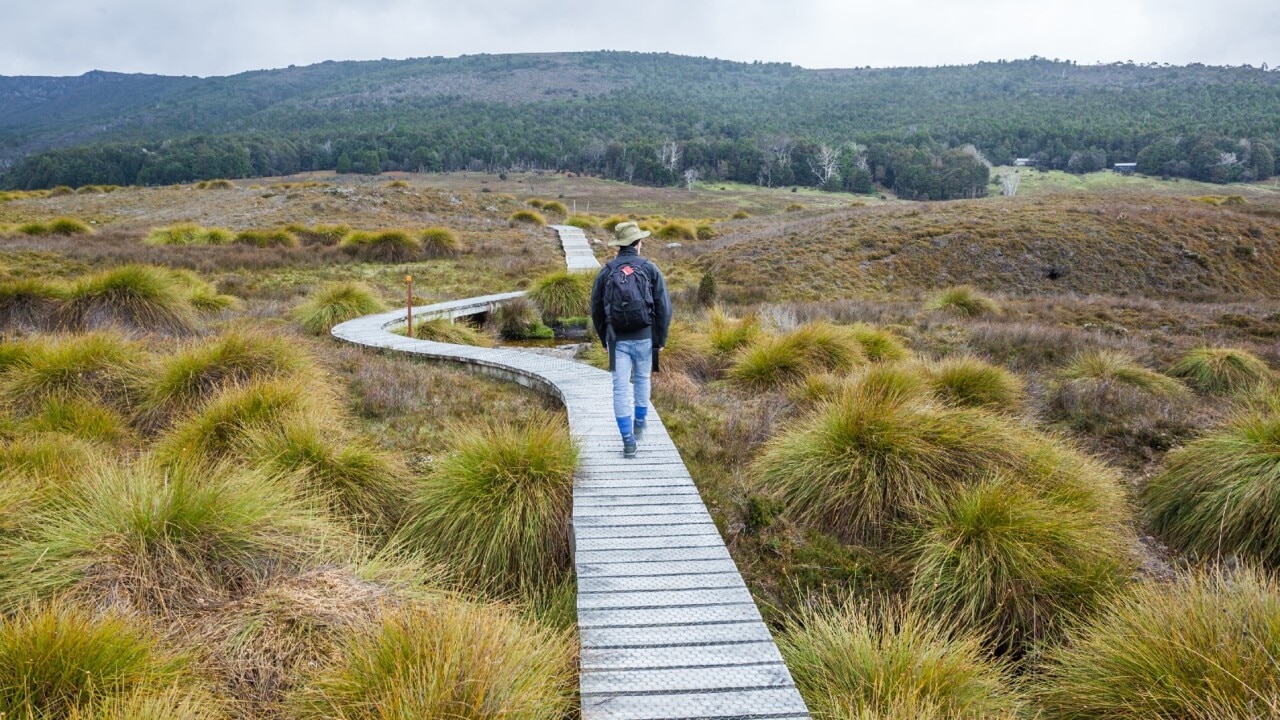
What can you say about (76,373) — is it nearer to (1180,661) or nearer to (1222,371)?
(1180,661)

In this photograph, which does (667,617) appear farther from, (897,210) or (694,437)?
(897,210)

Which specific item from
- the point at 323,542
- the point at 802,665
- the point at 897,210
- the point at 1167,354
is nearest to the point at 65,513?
the point at 323,542

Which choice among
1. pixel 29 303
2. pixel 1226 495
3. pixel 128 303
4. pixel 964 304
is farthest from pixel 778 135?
pixel 1226 495

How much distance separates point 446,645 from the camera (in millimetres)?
2775

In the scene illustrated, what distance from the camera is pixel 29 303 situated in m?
11.1

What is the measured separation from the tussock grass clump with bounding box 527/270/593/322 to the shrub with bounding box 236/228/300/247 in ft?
40.8

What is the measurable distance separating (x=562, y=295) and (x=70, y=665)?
13524mm

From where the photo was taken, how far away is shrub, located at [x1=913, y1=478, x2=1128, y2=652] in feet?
14.1

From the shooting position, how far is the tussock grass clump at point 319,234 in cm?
2488

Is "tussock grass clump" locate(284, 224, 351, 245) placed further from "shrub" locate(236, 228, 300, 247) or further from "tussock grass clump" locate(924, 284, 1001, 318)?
"tussock grass clump" locate(924, 284, 1001, 318)

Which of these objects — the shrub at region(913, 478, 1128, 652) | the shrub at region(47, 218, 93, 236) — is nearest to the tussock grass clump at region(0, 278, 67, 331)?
the shrub at region(913, 478, 1128, 652)

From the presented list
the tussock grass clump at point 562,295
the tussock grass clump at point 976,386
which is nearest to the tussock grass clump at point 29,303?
A: the tussock grass clump at point 562,295

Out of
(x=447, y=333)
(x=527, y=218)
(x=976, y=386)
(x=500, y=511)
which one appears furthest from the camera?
(x=527, y=218)

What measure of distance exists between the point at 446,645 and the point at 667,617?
4.68 feet
